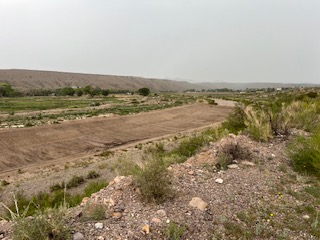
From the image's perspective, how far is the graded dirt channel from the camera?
995 inches

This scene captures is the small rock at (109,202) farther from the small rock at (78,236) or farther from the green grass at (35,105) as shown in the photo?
the green grass at (35,105)

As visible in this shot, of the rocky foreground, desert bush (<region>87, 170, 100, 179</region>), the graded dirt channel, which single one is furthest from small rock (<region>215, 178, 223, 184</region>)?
the graded dirt channel

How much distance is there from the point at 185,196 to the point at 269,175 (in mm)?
3194

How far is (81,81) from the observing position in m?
188

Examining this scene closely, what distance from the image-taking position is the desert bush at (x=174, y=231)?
5.34 metres

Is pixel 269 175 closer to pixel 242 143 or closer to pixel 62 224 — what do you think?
pixel 242 143

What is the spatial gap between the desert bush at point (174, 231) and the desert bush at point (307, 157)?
531cm

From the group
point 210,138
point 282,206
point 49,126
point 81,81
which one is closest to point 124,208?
point 282,206

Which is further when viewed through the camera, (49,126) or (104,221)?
(49,126)

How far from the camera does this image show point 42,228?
4902 mm

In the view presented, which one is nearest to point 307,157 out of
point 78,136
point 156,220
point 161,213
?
point 161,213

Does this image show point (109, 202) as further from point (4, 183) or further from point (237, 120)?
point (237, 120)

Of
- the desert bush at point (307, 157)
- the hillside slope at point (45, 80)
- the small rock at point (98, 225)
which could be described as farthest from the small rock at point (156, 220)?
Answer: the hillside slope at point (45, 80)

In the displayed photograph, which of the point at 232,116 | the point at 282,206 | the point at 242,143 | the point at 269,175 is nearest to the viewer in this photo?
the point at 282,206
